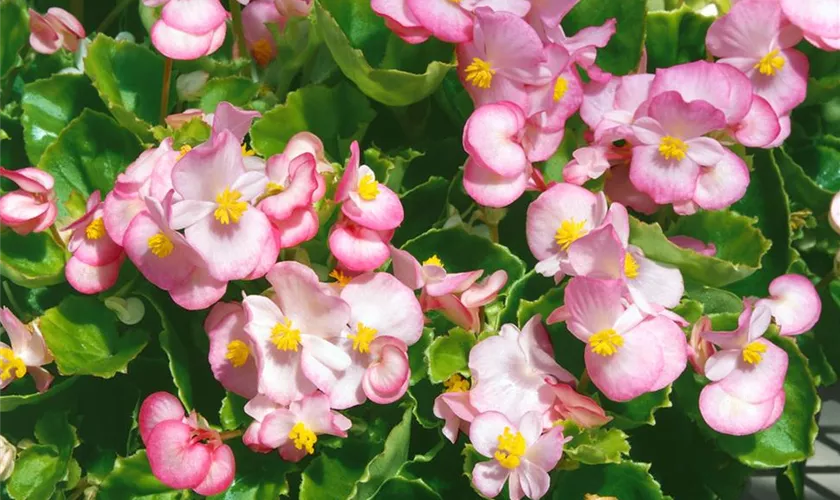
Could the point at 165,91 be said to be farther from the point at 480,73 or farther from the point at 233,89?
the point at 480,73

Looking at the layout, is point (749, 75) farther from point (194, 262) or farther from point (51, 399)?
point (51, 399)

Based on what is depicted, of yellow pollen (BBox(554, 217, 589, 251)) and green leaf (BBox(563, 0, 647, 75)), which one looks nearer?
yellow pollen (BBox(554, 217, 589, 251))

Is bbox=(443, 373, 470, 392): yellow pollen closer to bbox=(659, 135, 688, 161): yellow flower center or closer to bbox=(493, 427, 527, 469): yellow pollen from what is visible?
bbox=(493, 427, 527, 469): yellow pollen

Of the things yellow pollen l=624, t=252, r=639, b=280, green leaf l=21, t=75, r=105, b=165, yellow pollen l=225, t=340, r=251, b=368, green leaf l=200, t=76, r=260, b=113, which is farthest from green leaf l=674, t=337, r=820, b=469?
green leaf l=21, t=75, r=105, b=165

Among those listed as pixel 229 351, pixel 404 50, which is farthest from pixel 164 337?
pixel 404 50

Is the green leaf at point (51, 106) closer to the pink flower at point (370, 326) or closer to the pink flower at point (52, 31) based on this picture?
the pink flower at point (52, 31)
